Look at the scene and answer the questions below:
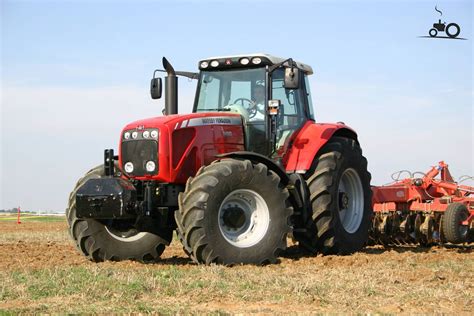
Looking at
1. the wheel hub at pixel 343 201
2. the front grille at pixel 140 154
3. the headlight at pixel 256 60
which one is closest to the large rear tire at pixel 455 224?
the wheel hub at pixel 343 201

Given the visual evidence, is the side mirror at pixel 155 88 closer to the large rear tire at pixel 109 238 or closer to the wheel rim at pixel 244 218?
the large rear tire at pixel 109 238

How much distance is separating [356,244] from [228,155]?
2.93 m

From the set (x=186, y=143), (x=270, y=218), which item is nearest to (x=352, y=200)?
(x=270, y=218)

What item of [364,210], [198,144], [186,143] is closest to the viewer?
[186,143]

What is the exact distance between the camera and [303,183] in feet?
35.3

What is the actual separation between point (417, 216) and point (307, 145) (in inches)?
152

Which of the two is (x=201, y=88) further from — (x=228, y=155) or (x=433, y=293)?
(x=433, y=293)

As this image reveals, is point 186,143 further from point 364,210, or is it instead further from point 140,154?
point 364,210

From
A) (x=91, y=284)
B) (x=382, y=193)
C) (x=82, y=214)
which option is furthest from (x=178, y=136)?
(x=382, y=193)

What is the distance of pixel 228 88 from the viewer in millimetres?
11430

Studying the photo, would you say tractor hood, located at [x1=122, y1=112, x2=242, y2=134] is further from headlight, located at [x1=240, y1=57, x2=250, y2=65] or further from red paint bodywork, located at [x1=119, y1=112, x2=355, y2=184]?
headlight, located at [x1=240, y1=57, x2=250, y2=65]

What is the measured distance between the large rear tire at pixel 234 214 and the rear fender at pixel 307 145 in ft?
2.59

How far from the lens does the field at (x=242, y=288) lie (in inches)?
256

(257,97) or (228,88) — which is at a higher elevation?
(228,88)
